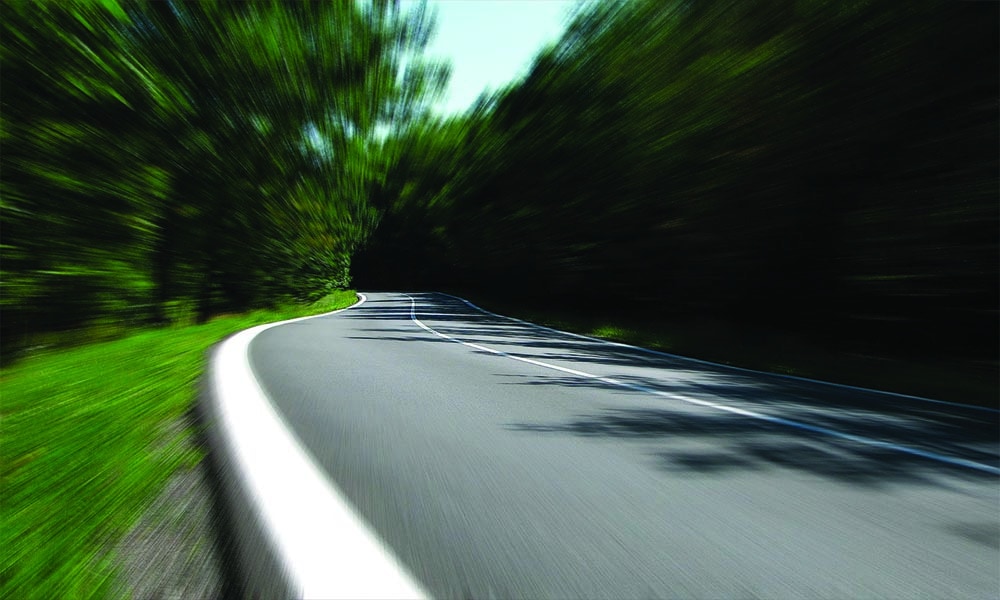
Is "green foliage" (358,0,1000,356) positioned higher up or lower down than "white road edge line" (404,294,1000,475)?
higher up

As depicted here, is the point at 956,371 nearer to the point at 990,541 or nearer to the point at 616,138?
the point at 990,541

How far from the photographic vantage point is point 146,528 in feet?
8.68

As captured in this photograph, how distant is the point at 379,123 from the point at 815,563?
30.5m

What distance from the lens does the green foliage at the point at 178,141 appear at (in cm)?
1076

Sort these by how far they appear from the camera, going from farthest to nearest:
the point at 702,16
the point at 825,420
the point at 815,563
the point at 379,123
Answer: the point at 379,123 → the point at 702,16 → the point at 825,420 → the point at 815,563

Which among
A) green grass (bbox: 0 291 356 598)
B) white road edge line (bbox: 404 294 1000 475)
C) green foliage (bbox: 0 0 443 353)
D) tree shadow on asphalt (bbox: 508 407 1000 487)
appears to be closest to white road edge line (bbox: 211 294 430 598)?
green grass (bbox: 0 291 356 598)

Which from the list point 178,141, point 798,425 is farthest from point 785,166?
point 178,141

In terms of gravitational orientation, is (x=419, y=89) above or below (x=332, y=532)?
above

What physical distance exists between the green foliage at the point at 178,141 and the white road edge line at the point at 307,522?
8.45m

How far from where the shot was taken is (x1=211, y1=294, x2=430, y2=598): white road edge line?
2188mm

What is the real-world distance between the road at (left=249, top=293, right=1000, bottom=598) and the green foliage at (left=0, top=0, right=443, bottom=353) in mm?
6403

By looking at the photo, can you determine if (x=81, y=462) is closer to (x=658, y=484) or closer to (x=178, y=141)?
(x=658, y=484)

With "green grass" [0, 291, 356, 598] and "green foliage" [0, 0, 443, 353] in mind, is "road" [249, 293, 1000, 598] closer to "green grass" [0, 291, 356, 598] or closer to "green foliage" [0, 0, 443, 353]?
"green grass" [0, 291, 356, 598]

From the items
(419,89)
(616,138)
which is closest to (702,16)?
(616,138)
